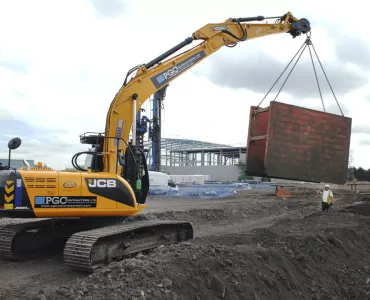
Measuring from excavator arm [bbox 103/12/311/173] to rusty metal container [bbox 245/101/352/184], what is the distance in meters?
2.22

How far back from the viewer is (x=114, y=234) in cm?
722

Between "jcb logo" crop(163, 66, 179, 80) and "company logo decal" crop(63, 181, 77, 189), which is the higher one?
"jcb logo" crop(163, 66, 179, 80)

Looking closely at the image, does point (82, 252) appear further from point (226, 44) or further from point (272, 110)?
point (226, 44)

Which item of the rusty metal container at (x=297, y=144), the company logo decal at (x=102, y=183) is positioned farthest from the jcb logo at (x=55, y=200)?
the rusty metal container at (x=297, y=144)

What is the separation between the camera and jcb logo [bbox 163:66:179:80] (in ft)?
33.4

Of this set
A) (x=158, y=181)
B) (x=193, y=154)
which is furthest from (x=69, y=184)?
(x=193, y=154)

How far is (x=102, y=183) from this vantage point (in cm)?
791

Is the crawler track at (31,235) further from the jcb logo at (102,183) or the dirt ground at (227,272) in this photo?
the jcb logo at (102,183)

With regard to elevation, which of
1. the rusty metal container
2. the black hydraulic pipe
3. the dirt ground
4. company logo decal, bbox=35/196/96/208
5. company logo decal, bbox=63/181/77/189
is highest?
the black hydraulic pipe

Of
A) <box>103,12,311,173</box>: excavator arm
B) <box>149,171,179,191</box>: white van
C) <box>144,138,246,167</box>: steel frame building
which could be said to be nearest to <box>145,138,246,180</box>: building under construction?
<box>144,138,246,167</box>: steel frame building

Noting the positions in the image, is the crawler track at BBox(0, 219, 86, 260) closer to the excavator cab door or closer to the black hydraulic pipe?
the excavator cab door

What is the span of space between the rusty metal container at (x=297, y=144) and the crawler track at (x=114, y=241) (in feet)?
8.11

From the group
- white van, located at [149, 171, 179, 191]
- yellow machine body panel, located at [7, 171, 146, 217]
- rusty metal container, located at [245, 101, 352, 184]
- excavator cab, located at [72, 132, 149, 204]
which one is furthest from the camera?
white van, located at [149, 171, 179, 191]

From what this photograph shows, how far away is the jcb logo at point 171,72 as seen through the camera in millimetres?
10166
